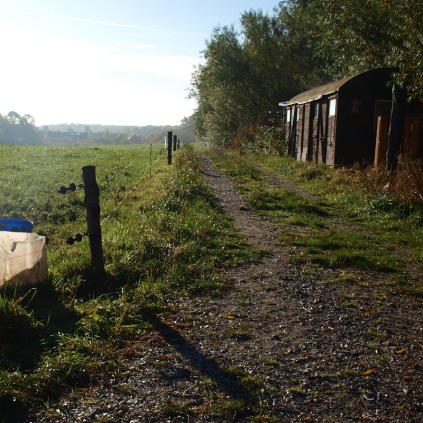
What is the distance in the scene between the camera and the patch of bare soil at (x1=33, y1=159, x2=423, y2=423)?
3.67 metres

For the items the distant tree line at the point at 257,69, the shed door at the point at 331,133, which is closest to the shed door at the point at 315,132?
the shed door at the point at 331,133

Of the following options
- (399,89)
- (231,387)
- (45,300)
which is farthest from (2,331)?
(399,89)

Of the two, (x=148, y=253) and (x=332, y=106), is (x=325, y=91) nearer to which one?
(x=332, y=106)

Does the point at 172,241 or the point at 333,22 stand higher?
the point at 333,22

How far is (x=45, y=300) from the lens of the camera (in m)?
5.56

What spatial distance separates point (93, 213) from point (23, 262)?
1055 mm

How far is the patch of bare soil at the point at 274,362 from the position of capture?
3.67 metres

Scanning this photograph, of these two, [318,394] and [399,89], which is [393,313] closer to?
[318,394]

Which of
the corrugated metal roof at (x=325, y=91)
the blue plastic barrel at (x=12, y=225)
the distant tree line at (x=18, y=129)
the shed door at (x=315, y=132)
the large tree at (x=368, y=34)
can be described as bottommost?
the distant tree line at (x=18, y=129)

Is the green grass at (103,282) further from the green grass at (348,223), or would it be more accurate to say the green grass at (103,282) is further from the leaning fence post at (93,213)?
the green grass at (348,223)

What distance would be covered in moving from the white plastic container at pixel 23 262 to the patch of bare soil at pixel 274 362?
1416mm

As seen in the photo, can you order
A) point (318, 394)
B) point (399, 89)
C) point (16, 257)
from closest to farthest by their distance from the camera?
point (318, 394)
point (16, 257)
point (399, 89)

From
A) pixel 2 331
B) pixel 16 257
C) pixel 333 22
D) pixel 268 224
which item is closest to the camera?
pixel 2 331

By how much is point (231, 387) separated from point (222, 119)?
3901 cm
